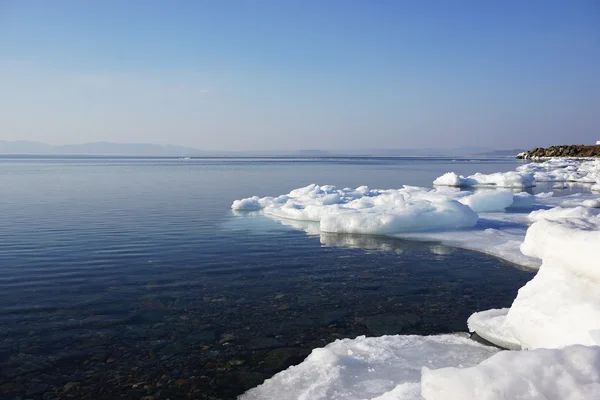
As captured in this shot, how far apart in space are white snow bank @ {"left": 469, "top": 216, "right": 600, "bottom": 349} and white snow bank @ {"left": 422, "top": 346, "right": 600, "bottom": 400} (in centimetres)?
→ 125

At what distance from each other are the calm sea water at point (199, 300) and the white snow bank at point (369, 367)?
1.34 feet

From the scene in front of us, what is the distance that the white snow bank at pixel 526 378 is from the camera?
10.1ft

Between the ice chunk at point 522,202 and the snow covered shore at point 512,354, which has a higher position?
the snow covered shore at point 512,354

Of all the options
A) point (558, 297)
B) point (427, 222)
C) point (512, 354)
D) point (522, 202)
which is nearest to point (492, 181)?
point (522, 202)

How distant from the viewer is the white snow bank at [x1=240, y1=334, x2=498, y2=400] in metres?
4.52

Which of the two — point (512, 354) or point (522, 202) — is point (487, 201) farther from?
point (512, 354)

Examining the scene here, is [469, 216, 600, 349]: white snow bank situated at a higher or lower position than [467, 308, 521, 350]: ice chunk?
higher

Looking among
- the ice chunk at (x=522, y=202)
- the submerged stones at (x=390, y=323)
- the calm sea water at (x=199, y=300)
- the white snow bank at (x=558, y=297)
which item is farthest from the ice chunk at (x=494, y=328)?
the ice chunk at (x=522, y=202)

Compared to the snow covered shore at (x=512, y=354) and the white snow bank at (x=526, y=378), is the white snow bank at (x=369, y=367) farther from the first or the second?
the white snow bank at (x=526, y=378)

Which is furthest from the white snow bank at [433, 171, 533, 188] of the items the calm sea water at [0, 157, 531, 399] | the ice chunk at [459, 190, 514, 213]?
the calm sea water at [0, 157, 531, 399]

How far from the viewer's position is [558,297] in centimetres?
539

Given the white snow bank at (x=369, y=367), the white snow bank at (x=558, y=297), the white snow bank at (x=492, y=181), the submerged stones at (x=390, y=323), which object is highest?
the white snow bank at (x=558, y=297)

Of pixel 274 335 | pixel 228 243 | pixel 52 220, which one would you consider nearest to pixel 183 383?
pixel 274 335

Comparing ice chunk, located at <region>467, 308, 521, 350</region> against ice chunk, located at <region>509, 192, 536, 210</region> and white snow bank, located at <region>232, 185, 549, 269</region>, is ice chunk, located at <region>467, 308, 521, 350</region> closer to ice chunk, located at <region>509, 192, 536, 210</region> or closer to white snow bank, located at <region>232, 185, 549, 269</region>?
white snow bank, located at <region>232, 185, 549, 269</region>
